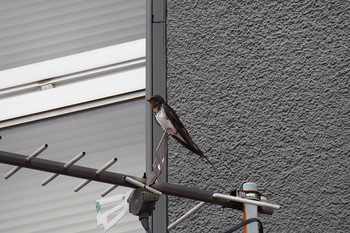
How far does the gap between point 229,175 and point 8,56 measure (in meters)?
1.19

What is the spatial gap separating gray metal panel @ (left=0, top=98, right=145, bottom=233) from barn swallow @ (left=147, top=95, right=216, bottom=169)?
3.09 feet

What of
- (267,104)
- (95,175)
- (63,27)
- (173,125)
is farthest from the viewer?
(63,27)

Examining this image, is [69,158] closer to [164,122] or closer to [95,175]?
[164,122]

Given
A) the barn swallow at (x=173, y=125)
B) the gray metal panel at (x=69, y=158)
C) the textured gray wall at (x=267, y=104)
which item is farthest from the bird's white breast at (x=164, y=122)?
the gray metal panel at (x=69, y=158)

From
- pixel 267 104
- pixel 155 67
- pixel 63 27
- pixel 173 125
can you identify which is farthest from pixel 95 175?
pixel 63 27

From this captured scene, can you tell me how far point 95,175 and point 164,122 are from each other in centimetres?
35

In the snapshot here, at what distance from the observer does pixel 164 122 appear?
1896 millimetres

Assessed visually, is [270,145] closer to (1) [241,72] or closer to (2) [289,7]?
(1) [241,72]

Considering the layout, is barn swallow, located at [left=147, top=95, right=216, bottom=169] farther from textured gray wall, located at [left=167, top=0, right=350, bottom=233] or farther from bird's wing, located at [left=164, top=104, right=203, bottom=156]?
textured gray wall, located at [left=167, top=0, right=350, bottom=233]

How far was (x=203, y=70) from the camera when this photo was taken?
9.32 feet

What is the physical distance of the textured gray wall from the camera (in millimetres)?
2486

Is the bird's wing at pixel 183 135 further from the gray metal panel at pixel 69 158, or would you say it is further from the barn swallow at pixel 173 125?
the gray metal panel at pixel 69 158

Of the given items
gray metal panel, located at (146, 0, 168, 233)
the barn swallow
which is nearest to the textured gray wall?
gray metal panel, located at (146, 0, 168, 233)

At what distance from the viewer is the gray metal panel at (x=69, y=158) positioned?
2902 mm
